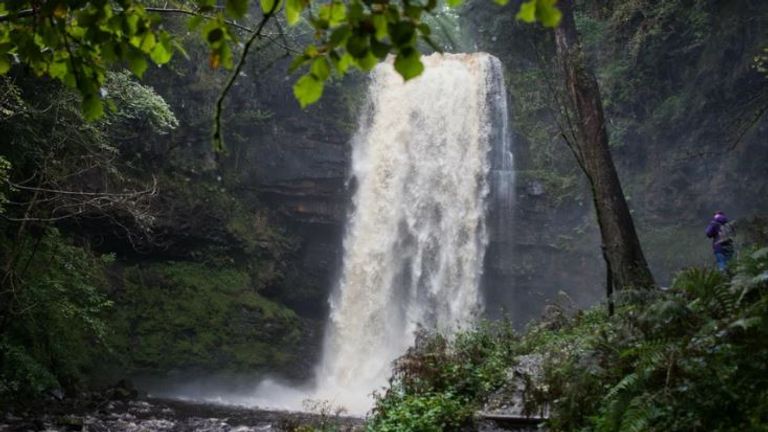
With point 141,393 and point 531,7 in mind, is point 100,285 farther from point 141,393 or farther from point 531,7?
point 531,7

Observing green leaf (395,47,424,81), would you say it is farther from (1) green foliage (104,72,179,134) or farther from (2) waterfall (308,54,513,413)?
(2) waterfall (308,54,513,413)

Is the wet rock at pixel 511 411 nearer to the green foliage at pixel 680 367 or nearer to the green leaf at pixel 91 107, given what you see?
the green foliage at pixel 680 367

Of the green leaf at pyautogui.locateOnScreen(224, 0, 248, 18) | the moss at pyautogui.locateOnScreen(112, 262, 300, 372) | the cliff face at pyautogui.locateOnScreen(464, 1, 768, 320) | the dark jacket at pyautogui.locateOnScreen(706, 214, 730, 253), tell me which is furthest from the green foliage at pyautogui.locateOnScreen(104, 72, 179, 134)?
the dark jacket at pyautogui.locateOnScreen(706, 214, 730, 253)

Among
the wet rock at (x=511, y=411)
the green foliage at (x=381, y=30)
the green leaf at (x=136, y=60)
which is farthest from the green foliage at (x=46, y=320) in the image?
the green foliage at (x=381, y=30)

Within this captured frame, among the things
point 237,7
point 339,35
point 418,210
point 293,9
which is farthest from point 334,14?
point 418,210

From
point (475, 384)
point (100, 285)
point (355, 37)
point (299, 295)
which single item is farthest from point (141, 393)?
point (355, 37)

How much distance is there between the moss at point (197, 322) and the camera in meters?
17.4

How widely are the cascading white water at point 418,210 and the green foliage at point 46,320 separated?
979 cm

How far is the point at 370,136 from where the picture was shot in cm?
2289

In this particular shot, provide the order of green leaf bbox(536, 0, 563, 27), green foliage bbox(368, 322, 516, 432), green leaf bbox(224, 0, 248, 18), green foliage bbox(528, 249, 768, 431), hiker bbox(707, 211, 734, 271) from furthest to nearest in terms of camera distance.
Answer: hiker bbox(707, 211, 734, 271) → green foliage bbox(368, 322, 516, 432) → green foliage bbox(528, 249, 768, 431) → green leaf bbox(224, 0, 248, 18) → green leaf bbox(536, 0, 563, 27)

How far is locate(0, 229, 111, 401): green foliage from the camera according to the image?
9.97m

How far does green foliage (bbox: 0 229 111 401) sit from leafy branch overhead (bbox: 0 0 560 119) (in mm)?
7235

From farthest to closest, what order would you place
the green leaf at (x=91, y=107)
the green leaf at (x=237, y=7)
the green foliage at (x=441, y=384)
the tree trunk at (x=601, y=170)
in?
the tree trunk at (x=601, y=170) < the green foliage at (x=441, y=384) < the green leaf at (x=91, y=107) < the green leaf at (x=237, y=7)

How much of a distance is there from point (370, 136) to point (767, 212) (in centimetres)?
1268
